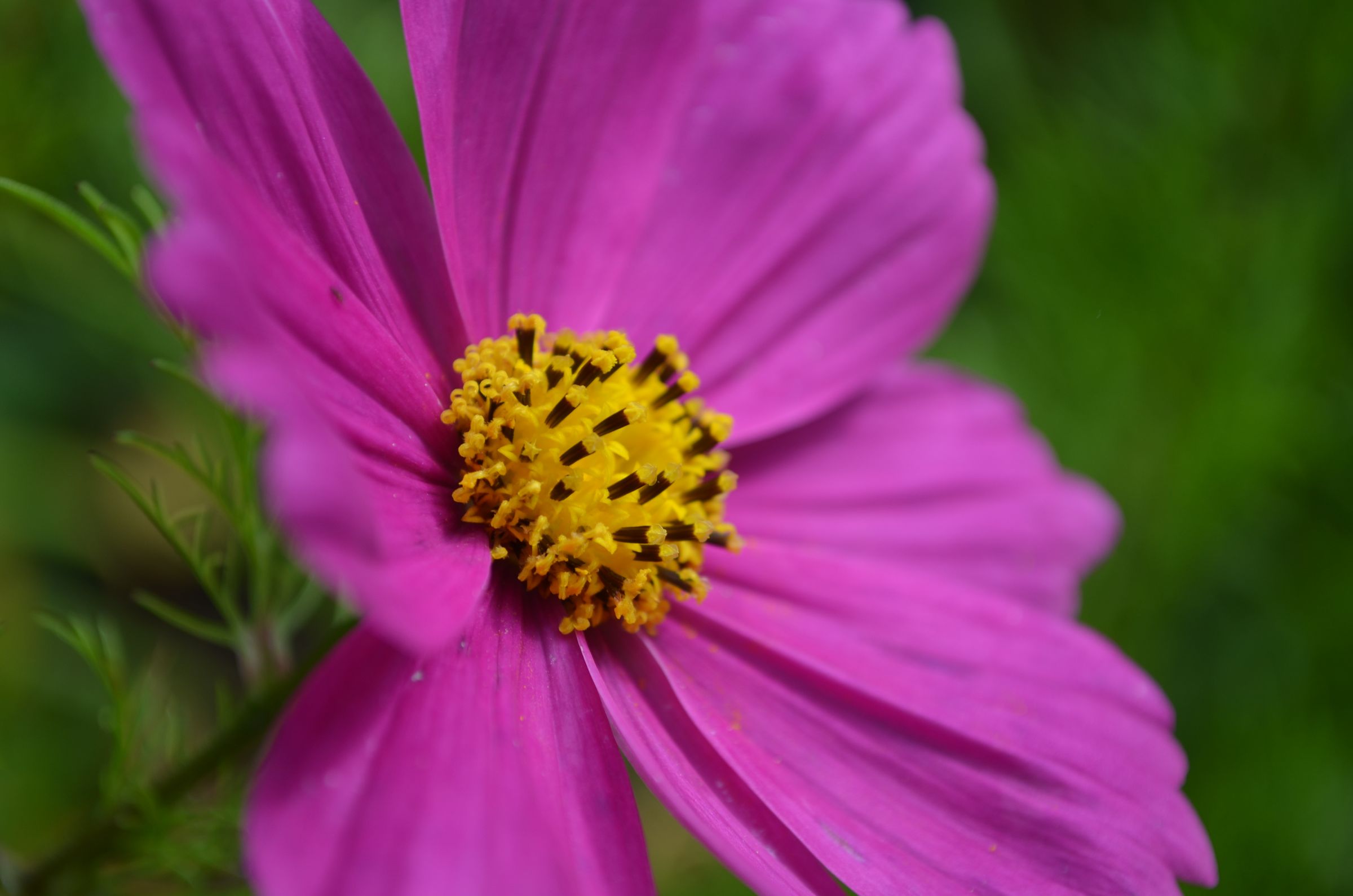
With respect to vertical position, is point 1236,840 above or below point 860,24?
below

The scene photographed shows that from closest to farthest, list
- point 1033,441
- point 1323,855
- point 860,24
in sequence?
point 860,24, point 1033,441, point 1323,855

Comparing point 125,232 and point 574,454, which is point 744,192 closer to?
point 574,454

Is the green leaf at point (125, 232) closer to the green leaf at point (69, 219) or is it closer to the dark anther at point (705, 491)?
the green leaf at point (69, 219)

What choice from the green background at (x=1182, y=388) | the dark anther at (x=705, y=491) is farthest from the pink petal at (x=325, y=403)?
the green background at (x=1182, y=388)

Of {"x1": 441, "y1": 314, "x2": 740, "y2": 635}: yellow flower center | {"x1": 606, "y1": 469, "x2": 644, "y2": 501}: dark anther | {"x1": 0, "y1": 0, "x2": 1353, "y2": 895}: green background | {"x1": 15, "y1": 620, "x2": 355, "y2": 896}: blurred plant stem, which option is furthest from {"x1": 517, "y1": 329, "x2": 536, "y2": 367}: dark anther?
{"x1": 0, "y1": 0, "x2": 1353, "y2": 895}: green background

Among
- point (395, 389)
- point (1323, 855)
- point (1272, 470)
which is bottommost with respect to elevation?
point (395, 389)

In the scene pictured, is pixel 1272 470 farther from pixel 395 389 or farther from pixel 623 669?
pixel 395 389

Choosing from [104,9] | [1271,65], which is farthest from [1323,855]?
[104,9]
